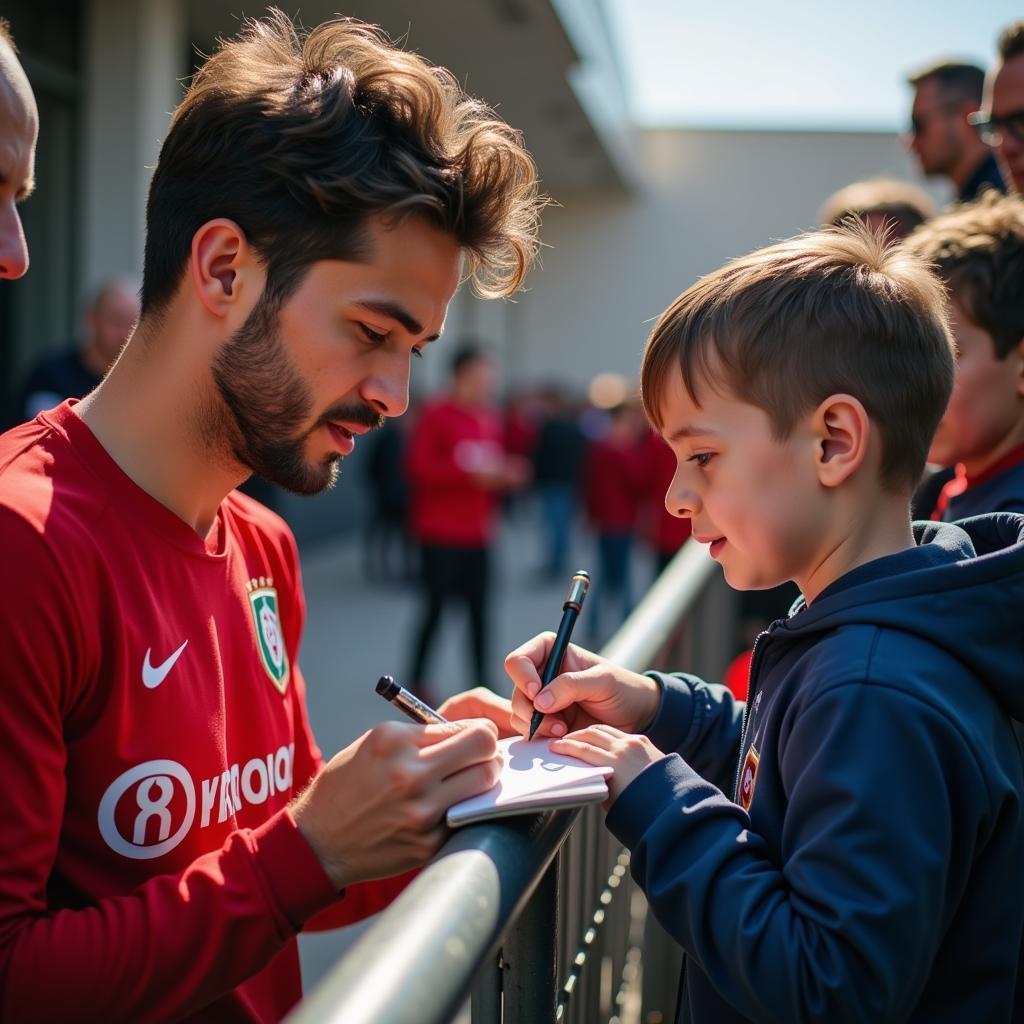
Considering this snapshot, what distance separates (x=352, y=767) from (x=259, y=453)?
1.87 feet

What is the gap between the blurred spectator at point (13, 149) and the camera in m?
1.59

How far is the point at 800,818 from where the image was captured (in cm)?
118

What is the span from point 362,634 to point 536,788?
7.89 metres

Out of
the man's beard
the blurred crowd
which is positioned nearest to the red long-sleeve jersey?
the man's beard

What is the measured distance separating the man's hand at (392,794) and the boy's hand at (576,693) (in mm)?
265

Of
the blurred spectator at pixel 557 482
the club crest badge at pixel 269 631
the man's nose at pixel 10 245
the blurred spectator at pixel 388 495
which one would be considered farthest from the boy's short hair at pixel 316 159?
the blurred spectator at pixel 557 482

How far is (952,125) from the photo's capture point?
4.35 meters

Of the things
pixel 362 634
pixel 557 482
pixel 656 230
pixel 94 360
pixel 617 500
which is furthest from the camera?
pixel 656 230

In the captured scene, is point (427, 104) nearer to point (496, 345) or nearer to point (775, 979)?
point (775, 979)

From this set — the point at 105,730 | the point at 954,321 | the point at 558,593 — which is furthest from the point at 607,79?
the point at 105,730

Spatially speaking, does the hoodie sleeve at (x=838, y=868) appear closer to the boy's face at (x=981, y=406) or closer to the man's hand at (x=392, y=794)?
the man's hand at (x=392, y=794)

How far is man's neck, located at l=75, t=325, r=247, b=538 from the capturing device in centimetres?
149

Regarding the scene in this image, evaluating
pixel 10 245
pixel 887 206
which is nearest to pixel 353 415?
pixel 10 245

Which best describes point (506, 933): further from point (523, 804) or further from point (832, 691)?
point (832, 691)
